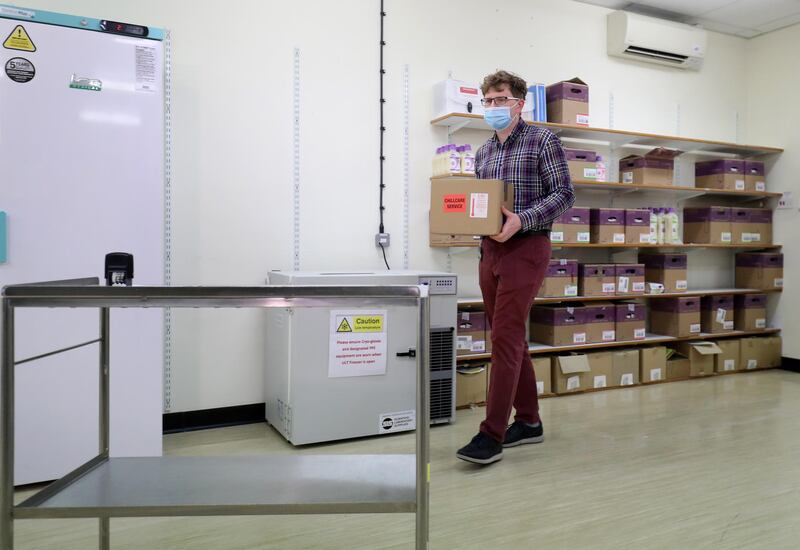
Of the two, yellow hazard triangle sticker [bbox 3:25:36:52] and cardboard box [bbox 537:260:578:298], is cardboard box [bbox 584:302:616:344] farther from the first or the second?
yellow hazard triangle sticker [bbox 3:25:36:52]

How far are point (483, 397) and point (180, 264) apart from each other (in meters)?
1.85

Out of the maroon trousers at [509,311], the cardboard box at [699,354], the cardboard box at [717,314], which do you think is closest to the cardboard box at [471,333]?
the maroon trousers at [509,311]

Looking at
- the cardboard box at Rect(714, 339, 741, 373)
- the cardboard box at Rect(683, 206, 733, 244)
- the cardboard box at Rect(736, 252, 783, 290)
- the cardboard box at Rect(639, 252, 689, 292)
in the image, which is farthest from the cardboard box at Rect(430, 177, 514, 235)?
the cardboard box at Rect(736, 252, 783, 290)

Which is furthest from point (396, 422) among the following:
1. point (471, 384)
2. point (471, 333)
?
point (471, 333)

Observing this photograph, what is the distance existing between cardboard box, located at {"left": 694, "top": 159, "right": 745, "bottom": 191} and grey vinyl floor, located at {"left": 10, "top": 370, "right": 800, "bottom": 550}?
1.89m

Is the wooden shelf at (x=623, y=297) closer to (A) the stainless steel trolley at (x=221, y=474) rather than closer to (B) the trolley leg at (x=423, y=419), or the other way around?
(A) the stainless steel trolley at (x=221, y=474)

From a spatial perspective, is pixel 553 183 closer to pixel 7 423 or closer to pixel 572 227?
pixel 572 227

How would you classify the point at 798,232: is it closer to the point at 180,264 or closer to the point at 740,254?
the point at 740,254

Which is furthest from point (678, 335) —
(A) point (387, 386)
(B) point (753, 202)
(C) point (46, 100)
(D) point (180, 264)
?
(C) point (46, 100)

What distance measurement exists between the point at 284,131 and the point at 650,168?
102 inches

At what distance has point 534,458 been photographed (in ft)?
8.52

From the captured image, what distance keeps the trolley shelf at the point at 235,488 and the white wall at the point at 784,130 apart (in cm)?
446

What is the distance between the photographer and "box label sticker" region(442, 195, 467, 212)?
228 cm

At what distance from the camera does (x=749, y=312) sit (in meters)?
4.64
